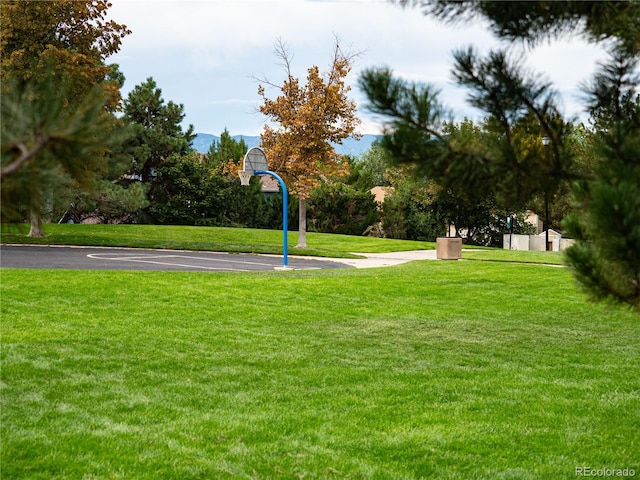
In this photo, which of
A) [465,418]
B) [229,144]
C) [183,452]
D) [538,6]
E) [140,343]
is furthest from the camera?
[229,144]

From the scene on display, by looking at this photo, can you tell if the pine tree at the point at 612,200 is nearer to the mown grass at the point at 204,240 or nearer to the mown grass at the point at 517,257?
the mown grass at the point at 517,257

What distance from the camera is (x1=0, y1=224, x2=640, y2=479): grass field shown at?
185 inches

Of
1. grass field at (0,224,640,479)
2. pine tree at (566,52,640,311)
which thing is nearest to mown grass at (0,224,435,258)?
grass field at (0,224,640,479)

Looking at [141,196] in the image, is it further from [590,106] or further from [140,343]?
[590,106]

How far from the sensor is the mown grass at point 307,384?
185 inches

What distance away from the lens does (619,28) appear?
3.10 metres

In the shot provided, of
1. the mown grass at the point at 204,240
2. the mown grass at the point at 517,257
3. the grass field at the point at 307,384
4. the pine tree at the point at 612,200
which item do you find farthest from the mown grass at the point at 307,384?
the mown grass at the point at 204,240

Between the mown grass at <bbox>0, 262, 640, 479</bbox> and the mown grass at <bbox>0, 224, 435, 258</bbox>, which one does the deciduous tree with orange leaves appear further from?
the mown grass at <bbox>0, 262, 640, 479</bbox>

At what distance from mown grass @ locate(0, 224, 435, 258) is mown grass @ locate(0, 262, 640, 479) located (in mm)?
12697

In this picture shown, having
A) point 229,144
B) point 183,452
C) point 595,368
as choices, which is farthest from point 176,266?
point 229,144

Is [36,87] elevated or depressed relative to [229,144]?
depressed

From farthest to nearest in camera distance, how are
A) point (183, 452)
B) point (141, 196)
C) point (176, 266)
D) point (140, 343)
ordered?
1. point (141, 196)
2. point (176, 266)
3. point (140, 343)
4. point (183, 452)

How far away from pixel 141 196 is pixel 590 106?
2953cm

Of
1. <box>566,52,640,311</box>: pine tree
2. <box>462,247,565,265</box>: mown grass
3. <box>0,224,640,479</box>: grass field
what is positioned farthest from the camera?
<box>462,247,565,265</box>: mown grass
